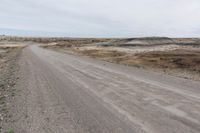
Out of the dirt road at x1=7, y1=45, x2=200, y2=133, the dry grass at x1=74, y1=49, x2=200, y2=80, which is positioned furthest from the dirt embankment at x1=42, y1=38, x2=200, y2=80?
the dirt road at x1=7, y1=45, x2=200, y2=133

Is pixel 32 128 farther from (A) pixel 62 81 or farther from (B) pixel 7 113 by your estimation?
(A) pixel 62 81

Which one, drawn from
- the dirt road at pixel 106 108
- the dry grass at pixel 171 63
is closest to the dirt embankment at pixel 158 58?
the dry grass at pixel 171 63

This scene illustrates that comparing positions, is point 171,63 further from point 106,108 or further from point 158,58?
point 106,108

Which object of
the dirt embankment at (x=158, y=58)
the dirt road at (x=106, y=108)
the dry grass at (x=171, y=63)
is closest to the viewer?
the dirt road at (x=106, y=108)

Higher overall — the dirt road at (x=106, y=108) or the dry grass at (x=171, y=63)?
the dirt road at (x=106, y=108)

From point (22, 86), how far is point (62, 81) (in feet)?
7.19

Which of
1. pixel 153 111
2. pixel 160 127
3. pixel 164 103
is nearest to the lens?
pixel 160 127

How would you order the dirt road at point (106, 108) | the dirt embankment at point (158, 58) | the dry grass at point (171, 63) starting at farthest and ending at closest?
1. the dirt embankment at point (158, 58)
2. the dry grass at point (171, 63)
3. the dirt road at point (106, 108)

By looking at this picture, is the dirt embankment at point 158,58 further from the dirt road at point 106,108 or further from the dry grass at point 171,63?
the dirt road at point 106,108

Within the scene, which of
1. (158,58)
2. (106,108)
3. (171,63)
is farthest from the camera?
(158,58)

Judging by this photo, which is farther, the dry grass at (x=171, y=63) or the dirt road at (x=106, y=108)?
the dry grass at (x=171, y=63)

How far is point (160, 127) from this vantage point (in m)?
6.41

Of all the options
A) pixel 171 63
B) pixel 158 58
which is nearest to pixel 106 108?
pixel 171 63

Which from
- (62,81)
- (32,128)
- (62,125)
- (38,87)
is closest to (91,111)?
(62,125)
